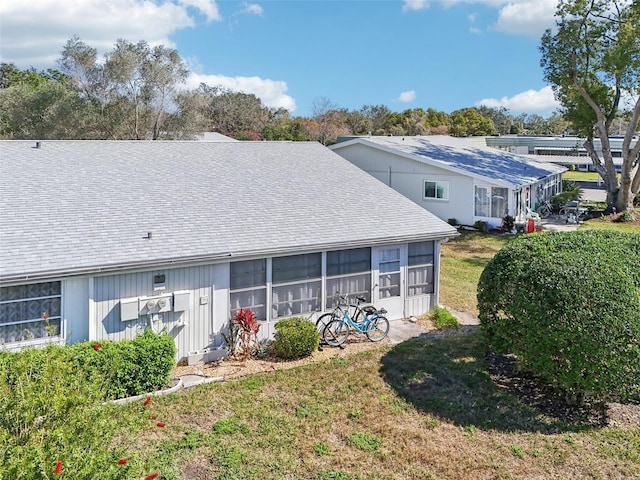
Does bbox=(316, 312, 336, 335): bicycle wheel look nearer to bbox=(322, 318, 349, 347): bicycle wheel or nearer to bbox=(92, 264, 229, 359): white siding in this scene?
bbox=(322, 318, 349, 347): bicycle wheel

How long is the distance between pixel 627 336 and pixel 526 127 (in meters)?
112

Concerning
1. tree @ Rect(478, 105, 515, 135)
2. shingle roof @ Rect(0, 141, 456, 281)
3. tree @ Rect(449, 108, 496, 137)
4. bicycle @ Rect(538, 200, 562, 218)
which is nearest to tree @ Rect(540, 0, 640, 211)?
bicycle @ Rect(538, 200, 562, 218)

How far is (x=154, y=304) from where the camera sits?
1048 cm

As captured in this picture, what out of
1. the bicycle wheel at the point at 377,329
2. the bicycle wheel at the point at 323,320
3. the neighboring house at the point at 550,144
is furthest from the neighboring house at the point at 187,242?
the neighboring house at the point at 550,144

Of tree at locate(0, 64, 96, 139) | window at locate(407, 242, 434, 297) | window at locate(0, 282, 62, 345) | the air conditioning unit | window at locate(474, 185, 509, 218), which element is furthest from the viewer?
tree at locate(0, 64, 96, 139)

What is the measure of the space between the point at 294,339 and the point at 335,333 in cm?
151

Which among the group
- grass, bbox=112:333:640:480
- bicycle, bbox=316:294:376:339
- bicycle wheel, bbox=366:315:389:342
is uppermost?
bicycle, bbox=316:294:376:339

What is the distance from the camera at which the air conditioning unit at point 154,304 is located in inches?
409

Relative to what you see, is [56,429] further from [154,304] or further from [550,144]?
[550,144]

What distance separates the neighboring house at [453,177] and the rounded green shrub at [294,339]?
1677cm

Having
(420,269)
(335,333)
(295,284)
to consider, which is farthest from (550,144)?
(295,284)

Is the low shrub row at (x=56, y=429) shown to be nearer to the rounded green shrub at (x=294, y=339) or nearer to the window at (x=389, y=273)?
the rounded green shrub at (x=294, y=339)

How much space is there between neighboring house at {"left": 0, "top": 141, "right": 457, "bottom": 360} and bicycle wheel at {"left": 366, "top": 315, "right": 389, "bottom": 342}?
0.83 meters

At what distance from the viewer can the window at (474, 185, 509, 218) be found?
1040 inches
